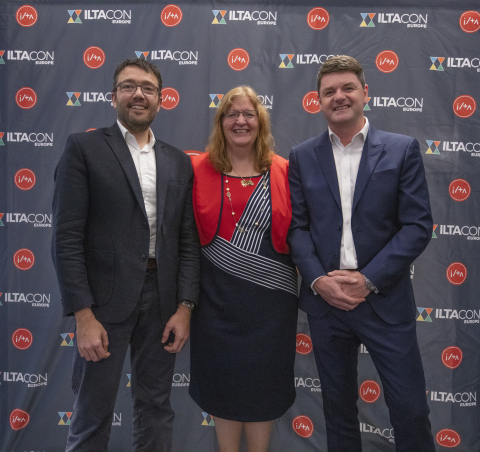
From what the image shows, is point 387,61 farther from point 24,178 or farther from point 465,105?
point 24,178

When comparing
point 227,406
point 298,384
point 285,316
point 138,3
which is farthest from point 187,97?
point 298,384

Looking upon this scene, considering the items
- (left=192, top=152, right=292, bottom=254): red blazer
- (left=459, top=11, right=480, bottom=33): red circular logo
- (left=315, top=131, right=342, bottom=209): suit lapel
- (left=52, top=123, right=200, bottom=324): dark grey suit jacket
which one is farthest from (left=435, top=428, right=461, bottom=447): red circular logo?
(left=459, top=11, right=480, bottom=33): red circular logo

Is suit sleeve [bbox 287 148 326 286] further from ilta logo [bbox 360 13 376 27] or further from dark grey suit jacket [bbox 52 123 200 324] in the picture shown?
ilta logo [bbox 360 13 376 27]

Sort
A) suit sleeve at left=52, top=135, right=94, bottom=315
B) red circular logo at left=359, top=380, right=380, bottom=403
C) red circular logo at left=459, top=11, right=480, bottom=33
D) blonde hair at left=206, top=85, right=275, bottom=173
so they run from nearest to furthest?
suit sleeve at left=52, top=135, right=94, bottom=315, blonde hair at left=206, top=85, right=275, bottom=173, red circular logo at left=459, top=11, right=480, bottom=33, red circular logo at left=359, top=380, right=380, bottom=403

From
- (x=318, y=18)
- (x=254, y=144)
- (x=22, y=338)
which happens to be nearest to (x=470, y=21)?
(x=318, y=18)

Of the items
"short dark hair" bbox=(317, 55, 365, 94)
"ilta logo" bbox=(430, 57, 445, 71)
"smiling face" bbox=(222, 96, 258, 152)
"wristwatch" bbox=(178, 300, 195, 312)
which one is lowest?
"wristwatch" bbox=(178, 300, 195, 312)

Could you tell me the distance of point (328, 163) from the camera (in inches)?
73.0

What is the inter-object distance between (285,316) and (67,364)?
1.70m

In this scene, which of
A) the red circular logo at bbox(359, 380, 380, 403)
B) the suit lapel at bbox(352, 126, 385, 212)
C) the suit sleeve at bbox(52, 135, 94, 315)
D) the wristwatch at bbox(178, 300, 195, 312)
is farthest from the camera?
the red circular logo at bbox(359, 380, 380, 403)

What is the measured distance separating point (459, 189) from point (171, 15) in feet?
7.52

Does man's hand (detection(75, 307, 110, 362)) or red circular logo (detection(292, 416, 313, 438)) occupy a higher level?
man's hand (detection(75, 307, 110, 362))

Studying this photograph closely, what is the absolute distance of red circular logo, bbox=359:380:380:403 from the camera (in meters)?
2.61

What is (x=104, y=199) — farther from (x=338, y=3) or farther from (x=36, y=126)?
(x=338, y=3)

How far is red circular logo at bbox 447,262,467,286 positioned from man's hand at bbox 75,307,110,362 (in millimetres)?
2240
